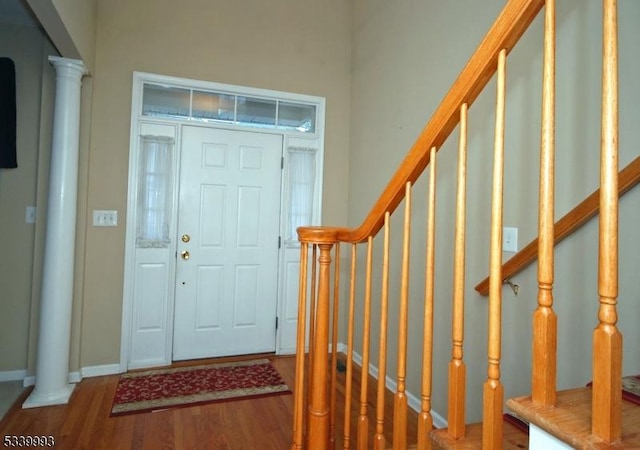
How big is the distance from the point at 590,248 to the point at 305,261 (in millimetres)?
1139

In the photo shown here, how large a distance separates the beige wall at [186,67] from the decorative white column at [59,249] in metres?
0.35

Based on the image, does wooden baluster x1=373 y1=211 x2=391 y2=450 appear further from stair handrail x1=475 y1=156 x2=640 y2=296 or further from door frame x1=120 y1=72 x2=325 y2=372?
door frame x1=120 y1=72 x2=325 y2=372

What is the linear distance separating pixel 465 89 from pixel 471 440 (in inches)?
34.9

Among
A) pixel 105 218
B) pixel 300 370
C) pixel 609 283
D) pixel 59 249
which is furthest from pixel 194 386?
pixel 609 283

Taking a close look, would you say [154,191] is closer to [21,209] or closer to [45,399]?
[21,209]

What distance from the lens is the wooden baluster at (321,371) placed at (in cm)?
138

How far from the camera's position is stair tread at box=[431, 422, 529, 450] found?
0.88 metres

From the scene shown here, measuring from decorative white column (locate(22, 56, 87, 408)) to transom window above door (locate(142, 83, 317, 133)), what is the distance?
25.0 inches

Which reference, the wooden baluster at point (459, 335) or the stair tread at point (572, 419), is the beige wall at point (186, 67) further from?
the stair tread at point (572, 419)

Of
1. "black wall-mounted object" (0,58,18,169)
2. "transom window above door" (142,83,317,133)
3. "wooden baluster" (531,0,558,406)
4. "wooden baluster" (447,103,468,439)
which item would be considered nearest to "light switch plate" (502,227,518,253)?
"wooden baluster" (447,103,468,439)

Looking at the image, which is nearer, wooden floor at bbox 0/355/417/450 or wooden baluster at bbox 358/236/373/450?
wooden baluster at bbox 358/236/373/450

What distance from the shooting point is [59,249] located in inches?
96.6

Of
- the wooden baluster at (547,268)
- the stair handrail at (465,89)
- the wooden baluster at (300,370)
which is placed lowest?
the wooden baluster at (300,370)

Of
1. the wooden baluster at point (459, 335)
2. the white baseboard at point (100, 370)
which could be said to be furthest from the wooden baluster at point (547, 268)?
the white baseboard at point (100, 370)
